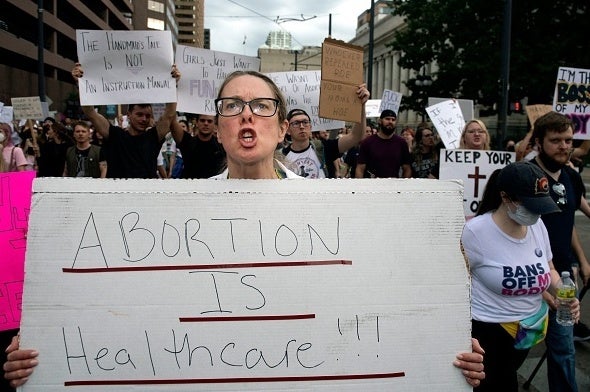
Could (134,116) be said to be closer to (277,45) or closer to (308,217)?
(308,217)

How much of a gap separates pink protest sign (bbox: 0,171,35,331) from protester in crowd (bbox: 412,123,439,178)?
5.64 metres

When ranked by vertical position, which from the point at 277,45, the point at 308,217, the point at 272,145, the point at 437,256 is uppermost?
the point at 277,45

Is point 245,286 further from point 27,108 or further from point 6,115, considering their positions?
point 27,108

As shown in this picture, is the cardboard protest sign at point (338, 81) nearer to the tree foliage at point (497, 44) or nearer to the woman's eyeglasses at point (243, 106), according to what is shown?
the woman's eyeglasses at point (243, 106)

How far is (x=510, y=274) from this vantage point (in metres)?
2.80

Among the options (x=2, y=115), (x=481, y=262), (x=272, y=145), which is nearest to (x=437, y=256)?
(x=272, y=145)

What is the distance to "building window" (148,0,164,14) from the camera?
82.0 m

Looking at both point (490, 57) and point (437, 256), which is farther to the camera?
point (490, 57)

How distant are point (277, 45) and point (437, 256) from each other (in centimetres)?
12716

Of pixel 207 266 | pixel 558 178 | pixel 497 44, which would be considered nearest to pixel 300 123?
pixel 558 178

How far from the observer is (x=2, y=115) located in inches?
404

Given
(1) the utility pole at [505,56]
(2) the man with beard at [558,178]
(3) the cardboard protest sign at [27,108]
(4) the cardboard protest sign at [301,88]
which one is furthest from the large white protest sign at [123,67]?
(1) the utility pole at [505,56]

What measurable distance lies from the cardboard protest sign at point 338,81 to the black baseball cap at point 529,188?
6.37 feet

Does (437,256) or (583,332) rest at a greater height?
(437,256)
